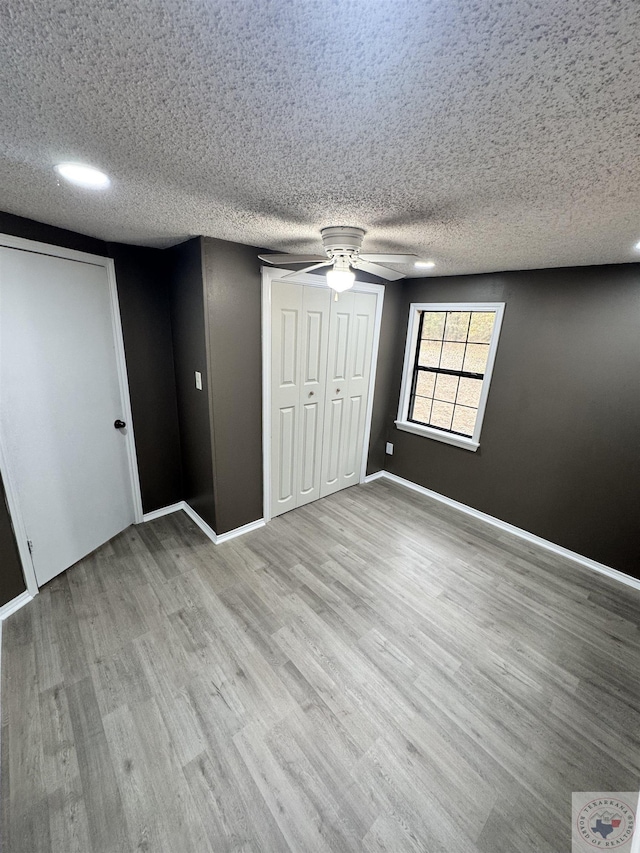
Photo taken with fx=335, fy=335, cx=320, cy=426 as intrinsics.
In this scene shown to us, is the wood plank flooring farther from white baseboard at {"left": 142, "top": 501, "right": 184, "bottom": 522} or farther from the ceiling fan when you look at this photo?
the ceiling fan

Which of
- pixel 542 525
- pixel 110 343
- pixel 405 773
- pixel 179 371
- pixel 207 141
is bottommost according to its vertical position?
pixel 405 773

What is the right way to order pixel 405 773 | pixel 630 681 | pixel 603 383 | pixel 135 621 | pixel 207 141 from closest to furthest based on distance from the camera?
1. pixel 207 141
2. pixel 405 773
3. pixel 630 681
4. pixel 135 621
5. pixel 603 383

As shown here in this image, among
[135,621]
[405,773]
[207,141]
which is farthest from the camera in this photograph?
[135,621]

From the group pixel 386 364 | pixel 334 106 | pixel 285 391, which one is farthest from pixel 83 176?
pixel 386 364

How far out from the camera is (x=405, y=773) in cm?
136

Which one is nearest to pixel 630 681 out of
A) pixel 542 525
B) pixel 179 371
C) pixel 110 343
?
pixel 542 525

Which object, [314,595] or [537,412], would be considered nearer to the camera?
[314,595]

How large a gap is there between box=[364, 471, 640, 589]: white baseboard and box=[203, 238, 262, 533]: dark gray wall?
1.62m

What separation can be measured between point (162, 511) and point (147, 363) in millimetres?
1324

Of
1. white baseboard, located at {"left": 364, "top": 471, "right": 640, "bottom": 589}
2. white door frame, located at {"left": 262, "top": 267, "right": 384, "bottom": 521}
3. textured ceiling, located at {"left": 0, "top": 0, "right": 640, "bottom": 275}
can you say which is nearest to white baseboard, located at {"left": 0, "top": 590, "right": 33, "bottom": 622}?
white door frame, located at {"left": 262, "top": 267, "right": 384, "bottom": 521}

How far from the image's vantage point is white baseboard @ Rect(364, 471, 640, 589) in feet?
8.18

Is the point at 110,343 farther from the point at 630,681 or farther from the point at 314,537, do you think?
the point at 630,681

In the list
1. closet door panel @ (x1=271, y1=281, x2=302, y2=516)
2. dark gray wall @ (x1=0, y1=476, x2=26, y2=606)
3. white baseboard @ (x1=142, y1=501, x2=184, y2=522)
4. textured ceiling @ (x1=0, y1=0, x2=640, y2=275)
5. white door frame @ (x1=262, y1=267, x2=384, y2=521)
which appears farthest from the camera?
white baseboard @ (x1=142, y1=501, x2=184, y2=522)

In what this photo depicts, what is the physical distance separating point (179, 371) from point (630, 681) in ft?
11.4
